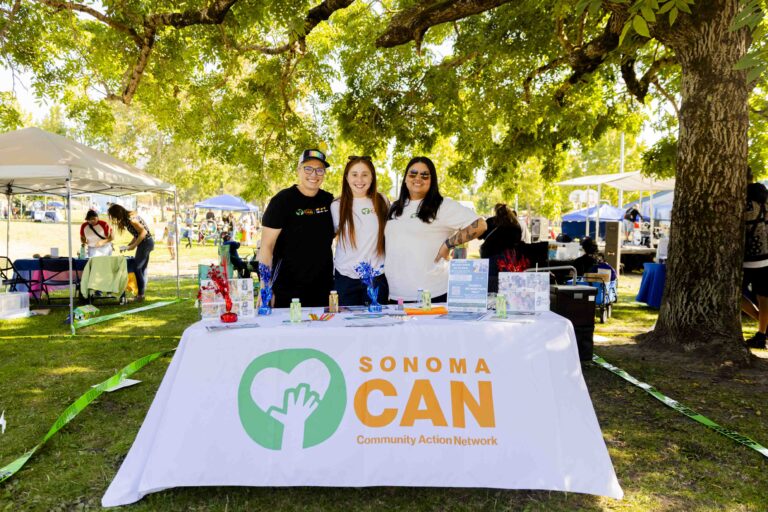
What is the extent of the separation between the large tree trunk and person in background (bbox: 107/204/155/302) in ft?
26.3

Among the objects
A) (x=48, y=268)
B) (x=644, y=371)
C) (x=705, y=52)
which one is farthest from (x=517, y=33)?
(x=48, y=268)

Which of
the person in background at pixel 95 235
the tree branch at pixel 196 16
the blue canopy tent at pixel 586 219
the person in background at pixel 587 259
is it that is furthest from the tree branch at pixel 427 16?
the blue canopy tent at pixel 586 219

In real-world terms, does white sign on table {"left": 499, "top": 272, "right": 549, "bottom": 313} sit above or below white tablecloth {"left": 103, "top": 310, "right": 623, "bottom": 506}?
above

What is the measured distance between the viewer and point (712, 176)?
5.07 meters

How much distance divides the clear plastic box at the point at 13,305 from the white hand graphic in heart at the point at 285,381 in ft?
23.1

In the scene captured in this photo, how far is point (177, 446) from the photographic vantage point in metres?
2.50

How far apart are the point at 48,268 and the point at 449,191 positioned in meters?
23.7

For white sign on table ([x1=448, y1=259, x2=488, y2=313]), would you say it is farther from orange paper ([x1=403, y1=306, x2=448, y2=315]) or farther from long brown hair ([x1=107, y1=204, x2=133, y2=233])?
long brown hair ([x1=107, y1=204, x2=133, y2=233])

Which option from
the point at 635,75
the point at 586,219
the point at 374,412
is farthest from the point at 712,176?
the point at 586,219

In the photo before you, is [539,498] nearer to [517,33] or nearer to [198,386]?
[198,386]

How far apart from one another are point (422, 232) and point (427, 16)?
3.25m

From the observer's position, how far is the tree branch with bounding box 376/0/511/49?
206 inches

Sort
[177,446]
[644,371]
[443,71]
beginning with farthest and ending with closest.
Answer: [443,71]
[644,371]
[177,446]

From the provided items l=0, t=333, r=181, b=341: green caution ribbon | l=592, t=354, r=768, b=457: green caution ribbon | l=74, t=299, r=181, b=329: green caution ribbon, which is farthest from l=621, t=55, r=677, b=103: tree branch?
l=74, t=299, r=181, b=329: green caution ribbon
